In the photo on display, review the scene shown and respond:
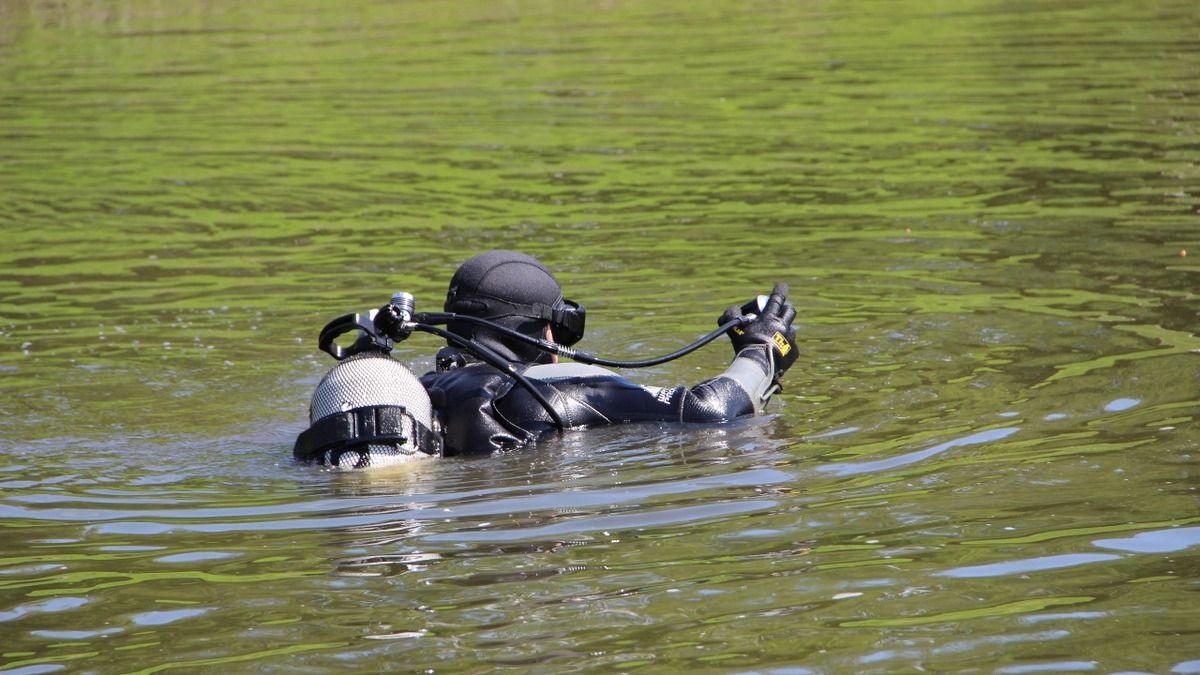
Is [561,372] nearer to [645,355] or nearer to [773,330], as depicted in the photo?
[773,330]

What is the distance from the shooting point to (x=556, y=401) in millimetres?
6258

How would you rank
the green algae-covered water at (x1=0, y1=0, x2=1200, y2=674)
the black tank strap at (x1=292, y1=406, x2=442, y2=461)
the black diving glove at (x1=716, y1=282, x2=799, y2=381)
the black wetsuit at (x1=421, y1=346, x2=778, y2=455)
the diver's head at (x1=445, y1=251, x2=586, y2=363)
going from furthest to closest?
the black diving glove at (x1=716, y1=282, x2=799, y2=381) < the diver's head at (x1=445, y1=251, x2=586, y2=363) < the black wetsuit at (x1=421, y1=346, x2=778, y2=455) < the black tank strap at (x1=292, y1=406, x2=442, y2=461) < the green algae-covered water at (x1=0, y1=0, x2=1200, y2=674)

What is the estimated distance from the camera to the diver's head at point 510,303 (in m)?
6.34

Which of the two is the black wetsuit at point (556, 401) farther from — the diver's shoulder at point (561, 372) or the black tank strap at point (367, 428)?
the black tank strap at point (367, 428)

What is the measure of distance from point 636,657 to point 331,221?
8.30 m

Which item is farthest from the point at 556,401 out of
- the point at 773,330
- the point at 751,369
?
the point at 773,330

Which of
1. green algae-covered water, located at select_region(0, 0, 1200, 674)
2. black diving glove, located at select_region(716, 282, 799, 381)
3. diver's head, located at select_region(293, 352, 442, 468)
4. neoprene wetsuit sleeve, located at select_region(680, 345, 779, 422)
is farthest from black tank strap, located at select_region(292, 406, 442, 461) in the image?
black diving glove, located at select_region(716, 282, 799, 381)

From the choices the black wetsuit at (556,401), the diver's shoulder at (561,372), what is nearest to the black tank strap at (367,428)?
the black wetsuit at (556,401)

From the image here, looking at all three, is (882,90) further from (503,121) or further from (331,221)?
(331,221)

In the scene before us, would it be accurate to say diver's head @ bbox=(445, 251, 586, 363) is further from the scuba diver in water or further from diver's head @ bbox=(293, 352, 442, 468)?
diver's head @ bbox=(293, 352, 442, 468)

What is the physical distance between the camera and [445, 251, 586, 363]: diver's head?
6344 mm

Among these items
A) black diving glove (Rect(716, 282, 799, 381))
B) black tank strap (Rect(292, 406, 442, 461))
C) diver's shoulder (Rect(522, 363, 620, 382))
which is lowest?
black tank strap (Rect(292, 406, 442, 461))

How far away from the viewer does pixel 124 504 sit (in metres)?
5.84

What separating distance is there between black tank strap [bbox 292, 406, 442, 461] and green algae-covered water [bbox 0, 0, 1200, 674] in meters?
0.15
